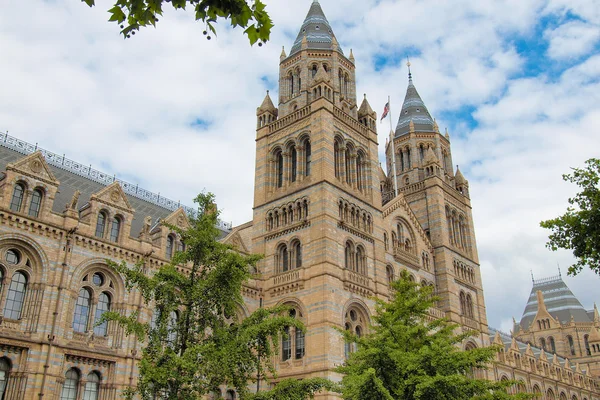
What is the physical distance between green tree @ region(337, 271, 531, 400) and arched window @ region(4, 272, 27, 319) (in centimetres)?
1507

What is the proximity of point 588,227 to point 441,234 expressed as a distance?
30.0 metres

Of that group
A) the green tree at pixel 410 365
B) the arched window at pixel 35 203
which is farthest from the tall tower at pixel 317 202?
the arched window at pixel 35 203

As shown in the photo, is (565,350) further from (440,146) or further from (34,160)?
(34,160)

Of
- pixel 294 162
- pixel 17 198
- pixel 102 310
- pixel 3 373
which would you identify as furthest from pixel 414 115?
pixel 3 373

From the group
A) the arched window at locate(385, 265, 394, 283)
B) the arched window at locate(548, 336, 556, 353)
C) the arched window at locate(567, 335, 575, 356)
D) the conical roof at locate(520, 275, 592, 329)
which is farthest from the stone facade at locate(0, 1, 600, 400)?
the conical roof at locate(520, 275, 592, 329)

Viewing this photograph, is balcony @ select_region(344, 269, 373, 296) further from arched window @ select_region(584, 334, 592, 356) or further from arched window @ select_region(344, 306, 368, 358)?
arched window @ select_region(584, 334, 592, 356)

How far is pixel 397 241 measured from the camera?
43.5 metres

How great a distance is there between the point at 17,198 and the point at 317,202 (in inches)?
673

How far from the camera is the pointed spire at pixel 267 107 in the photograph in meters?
43.2

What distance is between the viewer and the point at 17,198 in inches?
1085

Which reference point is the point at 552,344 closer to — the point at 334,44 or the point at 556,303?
the point at 556,303

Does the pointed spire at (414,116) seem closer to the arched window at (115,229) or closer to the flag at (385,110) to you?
the flag at (385,110)

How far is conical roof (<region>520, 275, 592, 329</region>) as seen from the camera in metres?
87.9

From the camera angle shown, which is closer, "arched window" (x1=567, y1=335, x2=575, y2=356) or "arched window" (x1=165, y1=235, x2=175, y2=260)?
"arched window" (x1=165, y1=235, x2=175, y2=260)
